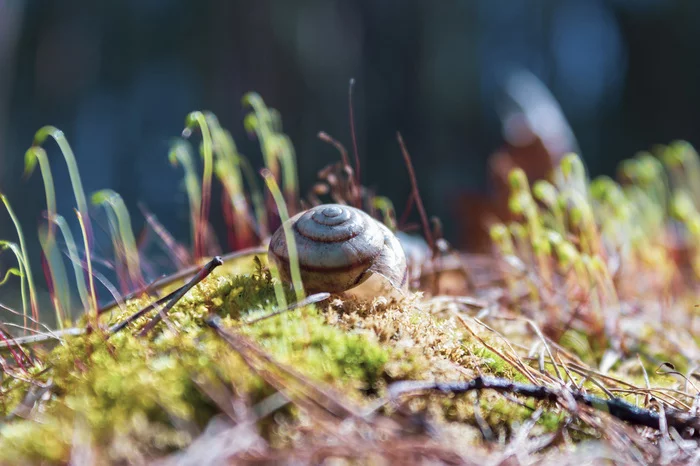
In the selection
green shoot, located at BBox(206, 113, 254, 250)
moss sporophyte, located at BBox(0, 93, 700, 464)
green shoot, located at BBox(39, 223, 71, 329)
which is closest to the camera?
moss sporophyte, located at BBox(0, 93, 700, 464)

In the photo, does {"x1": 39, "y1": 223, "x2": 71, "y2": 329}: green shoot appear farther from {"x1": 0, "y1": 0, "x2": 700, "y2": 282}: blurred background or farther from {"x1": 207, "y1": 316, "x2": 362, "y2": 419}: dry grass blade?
{"x1": 0, "y1": 0, "x2": 700, "y2": 282}: blurred background

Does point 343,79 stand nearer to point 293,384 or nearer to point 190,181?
point 190,181

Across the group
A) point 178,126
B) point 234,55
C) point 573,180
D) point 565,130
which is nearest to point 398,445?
point 573,180

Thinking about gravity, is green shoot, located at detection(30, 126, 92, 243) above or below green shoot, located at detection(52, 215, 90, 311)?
above

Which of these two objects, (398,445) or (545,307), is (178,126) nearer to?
(545,307)

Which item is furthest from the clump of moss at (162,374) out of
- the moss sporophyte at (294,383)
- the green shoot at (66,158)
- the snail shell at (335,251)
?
the green shoot at (66,158)

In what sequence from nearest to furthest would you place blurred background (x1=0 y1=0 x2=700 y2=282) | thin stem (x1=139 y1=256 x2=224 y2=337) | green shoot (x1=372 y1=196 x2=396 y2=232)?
thin stem (x1=139 y1=256 x2=224 y2=337)
green shoot (x1=372 y1=196 x2=396 y2=232)
blurred background (x1=0 y1=0 x2=700 y2=282)

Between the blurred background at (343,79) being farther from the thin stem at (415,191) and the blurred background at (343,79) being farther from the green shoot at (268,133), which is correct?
the thin stem at (415,191)

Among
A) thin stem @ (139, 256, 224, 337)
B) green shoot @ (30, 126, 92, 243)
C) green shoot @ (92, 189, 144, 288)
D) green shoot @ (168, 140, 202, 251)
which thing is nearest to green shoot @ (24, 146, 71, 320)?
green shoot @ (30, 126, 92, 243)
